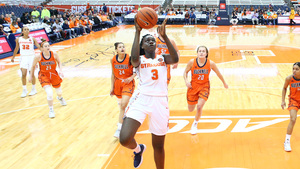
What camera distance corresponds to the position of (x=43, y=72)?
646 centimetres

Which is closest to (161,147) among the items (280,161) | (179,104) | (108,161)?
(108,161)

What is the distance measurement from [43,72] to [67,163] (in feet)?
8.57

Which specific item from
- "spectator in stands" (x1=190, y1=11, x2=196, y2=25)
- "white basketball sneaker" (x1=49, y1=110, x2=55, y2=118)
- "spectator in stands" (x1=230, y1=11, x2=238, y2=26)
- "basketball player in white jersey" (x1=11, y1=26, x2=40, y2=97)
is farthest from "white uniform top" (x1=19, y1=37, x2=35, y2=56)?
"spectator in stands" (x1=230, y1=11, x2=238, y2=26)

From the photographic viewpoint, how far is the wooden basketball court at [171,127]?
14.8ft

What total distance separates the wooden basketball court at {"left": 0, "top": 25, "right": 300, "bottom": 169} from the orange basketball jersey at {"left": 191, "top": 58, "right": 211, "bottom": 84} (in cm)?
94

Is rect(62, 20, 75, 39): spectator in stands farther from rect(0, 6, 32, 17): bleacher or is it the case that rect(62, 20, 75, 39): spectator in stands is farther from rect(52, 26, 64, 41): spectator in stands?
rect(0, 6, 32, 17): bleacher

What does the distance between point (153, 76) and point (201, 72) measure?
1895mm

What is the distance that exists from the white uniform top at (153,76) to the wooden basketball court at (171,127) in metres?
1.31

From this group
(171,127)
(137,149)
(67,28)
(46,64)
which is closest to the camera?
(137,149)

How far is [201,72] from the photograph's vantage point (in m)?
5.21

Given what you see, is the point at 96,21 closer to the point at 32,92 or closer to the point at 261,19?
the point at 261,19

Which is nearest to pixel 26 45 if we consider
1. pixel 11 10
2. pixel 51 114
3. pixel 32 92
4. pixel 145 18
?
pixel 32 92

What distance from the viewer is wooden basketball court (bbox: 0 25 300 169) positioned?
14.8 ft

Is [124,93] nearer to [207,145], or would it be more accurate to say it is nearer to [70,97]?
[207,145]
